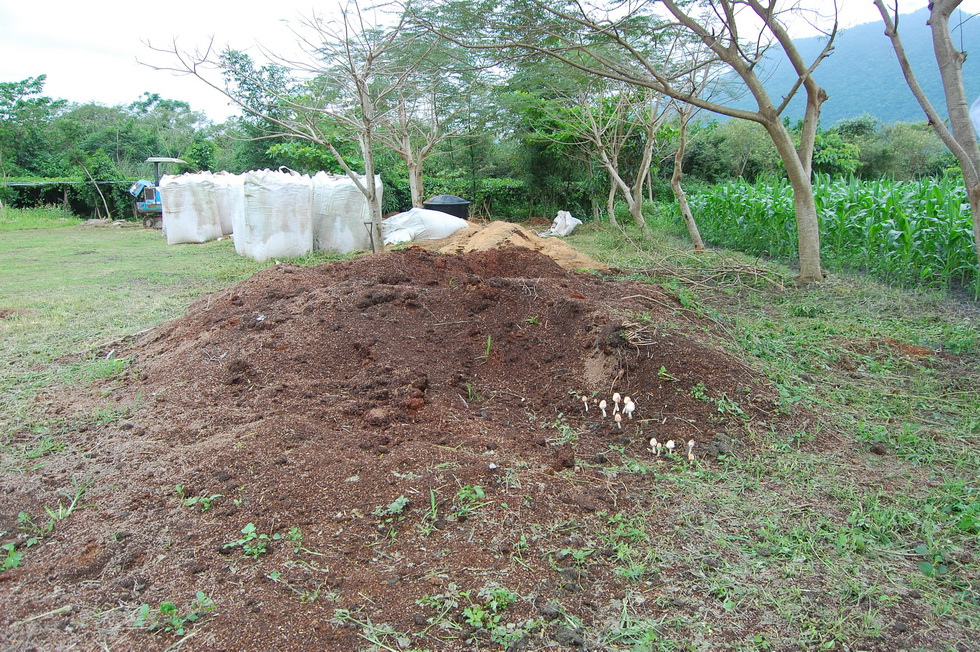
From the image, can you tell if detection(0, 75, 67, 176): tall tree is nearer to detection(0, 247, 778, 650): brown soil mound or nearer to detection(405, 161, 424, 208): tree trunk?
detection(405, 161, 424, 208): tree trunk

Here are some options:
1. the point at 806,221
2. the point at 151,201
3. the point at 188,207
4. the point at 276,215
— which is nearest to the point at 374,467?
the point at 806,221

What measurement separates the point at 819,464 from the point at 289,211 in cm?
756

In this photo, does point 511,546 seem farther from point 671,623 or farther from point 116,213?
point 116,213

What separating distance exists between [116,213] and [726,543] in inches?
799

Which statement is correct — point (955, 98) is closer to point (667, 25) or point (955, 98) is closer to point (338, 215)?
point (667, 25)

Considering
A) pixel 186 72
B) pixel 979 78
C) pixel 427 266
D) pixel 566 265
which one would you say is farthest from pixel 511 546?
pixel 979 78

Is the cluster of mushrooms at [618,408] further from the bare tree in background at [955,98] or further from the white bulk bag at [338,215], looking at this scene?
the white bulk bag at [338,215]

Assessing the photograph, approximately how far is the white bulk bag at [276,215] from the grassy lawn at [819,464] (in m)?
2.73

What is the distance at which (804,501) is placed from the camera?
232cm

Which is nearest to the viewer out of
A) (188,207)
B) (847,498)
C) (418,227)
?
(847,498)

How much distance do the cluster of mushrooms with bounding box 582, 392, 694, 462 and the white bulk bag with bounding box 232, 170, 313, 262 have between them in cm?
658

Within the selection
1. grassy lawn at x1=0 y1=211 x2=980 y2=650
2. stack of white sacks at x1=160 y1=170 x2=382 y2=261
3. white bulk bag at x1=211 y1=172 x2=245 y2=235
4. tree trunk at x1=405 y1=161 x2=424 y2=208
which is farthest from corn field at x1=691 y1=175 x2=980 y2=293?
white bulk bag at x1=211 y1=172 x2=245 y2=235

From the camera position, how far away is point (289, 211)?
27.9 ft

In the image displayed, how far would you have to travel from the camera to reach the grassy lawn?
68.9 inches
